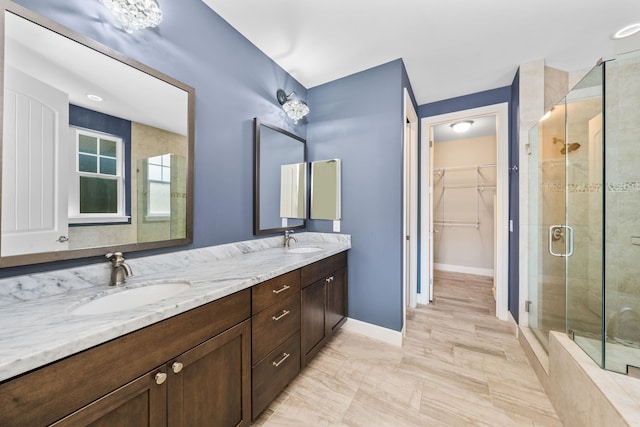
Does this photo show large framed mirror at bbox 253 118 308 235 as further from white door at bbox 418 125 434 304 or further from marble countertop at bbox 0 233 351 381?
white door at bbox 418 125 434 304

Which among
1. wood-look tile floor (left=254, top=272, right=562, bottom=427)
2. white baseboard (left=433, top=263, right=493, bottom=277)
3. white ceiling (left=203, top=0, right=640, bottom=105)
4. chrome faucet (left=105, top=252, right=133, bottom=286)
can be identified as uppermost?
white ceiling (left=203, top=0, right=640, bottom=105)

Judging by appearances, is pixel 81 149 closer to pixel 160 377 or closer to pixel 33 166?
pixel 33 166

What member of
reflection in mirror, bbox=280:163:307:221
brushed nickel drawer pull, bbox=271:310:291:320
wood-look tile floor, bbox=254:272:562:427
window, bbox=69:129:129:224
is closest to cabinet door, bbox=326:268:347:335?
wood-look tile floor, bbox=254:272:562:427

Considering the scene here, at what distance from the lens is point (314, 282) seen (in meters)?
1.77

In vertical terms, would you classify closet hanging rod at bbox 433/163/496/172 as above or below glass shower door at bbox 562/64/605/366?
above

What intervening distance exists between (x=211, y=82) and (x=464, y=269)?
4.80 m

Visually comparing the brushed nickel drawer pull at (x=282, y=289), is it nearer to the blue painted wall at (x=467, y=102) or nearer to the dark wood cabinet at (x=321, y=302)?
the dark wood cabinet at (x=321, y=302)

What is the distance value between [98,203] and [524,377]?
2.88 metres

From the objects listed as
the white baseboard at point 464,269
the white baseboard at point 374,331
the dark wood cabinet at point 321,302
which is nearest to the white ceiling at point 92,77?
the dark wood cabinet at point 321,302

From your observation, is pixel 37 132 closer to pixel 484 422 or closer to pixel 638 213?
pixel 484 422

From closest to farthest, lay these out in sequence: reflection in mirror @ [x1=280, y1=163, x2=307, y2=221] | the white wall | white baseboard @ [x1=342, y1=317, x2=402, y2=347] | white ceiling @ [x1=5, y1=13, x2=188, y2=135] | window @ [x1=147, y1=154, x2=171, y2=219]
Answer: white ceiling @ [x1=5, y1=13, x2=188, y2=135] < window @ [x1=147, y1=154, x2=171, y2=219] < white baseboard @ [x1=342, y1=317, x2=402, y2=347] < reflection in mirror @ [x1=280, y1=163, x2=307, y2=221] < the white wall

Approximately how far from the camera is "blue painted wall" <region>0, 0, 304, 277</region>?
1.16m

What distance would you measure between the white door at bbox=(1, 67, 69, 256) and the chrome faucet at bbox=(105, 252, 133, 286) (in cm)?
17

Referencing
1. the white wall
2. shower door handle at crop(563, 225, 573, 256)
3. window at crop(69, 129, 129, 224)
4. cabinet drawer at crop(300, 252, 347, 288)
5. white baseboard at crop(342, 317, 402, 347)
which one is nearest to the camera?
window at crop(69, 129, 129, 224)
